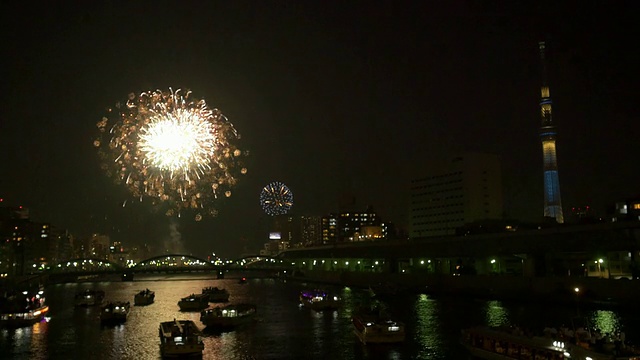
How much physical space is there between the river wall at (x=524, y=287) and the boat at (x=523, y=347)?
1066 inches

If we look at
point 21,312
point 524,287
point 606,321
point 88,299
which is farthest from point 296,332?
point 88,299

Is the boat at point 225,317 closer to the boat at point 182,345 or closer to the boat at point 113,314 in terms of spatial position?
the boat at point 113,314

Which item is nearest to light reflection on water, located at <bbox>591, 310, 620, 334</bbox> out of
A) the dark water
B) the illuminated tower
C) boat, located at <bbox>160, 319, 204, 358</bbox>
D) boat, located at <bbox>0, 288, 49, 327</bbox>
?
the dark water

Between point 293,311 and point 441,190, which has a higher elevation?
point 441,190

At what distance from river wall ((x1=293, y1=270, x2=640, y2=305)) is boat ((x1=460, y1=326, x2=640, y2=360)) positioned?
2709cm

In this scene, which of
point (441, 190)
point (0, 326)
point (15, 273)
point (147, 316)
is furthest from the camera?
point (441, 190)

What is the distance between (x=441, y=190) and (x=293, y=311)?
134 meters

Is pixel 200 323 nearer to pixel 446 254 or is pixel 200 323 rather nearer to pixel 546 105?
pixel 446 254

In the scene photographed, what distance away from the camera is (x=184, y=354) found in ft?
129

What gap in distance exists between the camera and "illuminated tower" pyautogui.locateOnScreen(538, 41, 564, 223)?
15600 cm

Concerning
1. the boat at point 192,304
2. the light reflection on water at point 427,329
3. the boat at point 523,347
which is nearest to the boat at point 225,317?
the boat at point 192,304

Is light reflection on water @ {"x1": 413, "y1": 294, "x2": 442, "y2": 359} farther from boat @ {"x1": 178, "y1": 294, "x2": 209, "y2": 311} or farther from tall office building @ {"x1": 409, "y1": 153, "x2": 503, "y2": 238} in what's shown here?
tall office building @ {"x1": 409, "y1": 153, "x2": 503, "y2": 238}

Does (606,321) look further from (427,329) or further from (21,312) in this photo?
(21,312)

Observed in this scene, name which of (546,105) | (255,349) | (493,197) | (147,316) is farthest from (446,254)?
(493,197)
